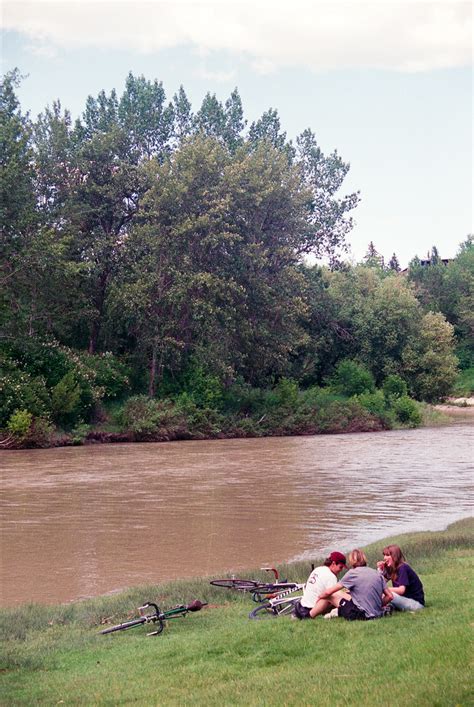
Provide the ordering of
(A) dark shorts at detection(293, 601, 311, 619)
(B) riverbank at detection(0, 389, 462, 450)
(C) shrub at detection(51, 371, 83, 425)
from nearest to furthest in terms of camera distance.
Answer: (A) dark shorts at detection(293, 601, 311, 619) < (C) shrub at detection(51, 371, 83, 425) < (B) riverbank at detection(0, 389, 462, 450)

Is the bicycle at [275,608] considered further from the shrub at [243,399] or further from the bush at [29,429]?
the shrub at [243,399]

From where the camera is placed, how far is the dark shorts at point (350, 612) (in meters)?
9.57

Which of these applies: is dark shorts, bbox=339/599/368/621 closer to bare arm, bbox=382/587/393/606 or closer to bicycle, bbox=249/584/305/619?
bare arm, bbox=382/587/393/606

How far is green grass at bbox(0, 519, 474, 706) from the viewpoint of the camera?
6.79 m

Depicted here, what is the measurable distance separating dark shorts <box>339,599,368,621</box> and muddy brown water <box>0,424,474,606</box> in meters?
5.50

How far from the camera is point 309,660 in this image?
7.98 metres

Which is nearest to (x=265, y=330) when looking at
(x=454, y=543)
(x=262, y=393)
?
(x=262, y=393)

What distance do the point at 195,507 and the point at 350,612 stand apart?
45.4ft

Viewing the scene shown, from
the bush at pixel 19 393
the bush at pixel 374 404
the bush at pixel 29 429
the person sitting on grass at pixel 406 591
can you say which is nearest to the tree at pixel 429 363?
the bush at pixel 374 404

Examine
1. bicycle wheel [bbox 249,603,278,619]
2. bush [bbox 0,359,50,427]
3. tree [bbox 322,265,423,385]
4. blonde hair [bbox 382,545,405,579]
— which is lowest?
bicycle wheel [bbox 249,603,278,619]

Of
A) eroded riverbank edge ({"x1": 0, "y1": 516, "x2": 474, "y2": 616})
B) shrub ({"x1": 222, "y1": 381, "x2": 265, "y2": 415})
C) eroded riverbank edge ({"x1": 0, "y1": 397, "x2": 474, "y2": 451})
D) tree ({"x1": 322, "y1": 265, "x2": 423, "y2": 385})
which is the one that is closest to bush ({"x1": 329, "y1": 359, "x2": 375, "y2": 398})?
eroded riverbank edge ({"x1": 0, "y1": 397, "x2": 474, "y2": 451})

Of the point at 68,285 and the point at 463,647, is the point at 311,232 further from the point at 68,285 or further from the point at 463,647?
the point at 463,647

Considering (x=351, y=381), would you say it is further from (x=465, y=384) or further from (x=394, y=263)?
(x=394, y=263)

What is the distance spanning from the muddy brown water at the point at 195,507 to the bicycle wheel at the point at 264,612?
393 cm
